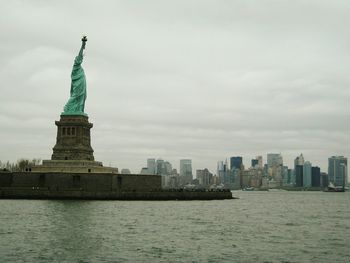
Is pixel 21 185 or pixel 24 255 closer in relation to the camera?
pixel 24 255

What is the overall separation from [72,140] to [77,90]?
886 centimetres

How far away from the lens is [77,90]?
300 ft

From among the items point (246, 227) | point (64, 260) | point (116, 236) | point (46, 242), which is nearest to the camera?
point (64, 260)

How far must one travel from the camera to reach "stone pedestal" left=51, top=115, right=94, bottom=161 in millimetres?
86688

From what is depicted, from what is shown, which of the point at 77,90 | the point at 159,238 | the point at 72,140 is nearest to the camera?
the point at 159,238

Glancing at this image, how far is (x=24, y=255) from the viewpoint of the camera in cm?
3081

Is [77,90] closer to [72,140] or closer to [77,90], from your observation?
[77,90]

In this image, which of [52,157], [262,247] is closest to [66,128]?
[52,157]

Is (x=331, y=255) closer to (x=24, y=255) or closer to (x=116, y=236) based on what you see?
(x=116, y=236)

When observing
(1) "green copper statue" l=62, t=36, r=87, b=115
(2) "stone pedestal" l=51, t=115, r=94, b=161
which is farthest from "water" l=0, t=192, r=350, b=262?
(1) "green copper statue" l=62, t=36, r=87, b=115

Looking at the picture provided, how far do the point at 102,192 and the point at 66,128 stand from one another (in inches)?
507

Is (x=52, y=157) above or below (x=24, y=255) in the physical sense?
above

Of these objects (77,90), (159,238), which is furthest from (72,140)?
(159,238)

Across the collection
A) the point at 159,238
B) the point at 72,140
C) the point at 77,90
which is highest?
the point at 77,90
